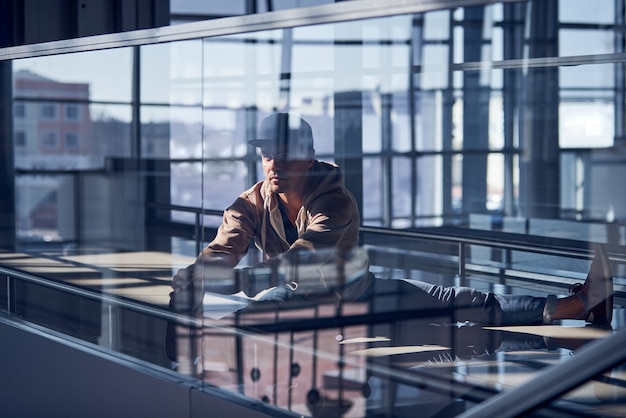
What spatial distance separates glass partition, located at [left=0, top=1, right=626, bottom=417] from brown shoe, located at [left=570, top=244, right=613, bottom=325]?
0.25 feet

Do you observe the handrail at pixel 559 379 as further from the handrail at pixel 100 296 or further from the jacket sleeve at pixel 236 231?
the handrail at pixel 100 296

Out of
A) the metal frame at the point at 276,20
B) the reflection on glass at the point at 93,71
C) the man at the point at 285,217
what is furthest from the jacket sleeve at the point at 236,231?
the reflection on glass at the point at 93,71

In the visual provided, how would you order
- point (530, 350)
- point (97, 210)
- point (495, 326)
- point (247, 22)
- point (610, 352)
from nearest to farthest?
1. point (610, 352)
2. point (247, 22)
3. point (530, 350)
4. point (495, 326)
5. point (97, 210)

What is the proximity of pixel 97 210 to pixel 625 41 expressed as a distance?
5688mm

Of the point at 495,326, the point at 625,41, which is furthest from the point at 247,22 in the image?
the point at 625,41

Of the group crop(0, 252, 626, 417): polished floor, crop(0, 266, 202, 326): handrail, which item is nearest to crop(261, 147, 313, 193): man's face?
crop(0, 252, 626, 417): polished floor

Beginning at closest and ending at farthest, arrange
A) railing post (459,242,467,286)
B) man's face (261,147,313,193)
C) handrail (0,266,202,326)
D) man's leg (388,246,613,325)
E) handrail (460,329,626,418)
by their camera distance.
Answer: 1. handrail (460,329,626,418)
2. man's face (261,147,313,193)
3. handrail (0,266,202,326)
4. man's leg (388,246,613,325)
5. railing post (459,242,467,286)

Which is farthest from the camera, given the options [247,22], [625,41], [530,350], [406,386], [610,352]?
[625,41]

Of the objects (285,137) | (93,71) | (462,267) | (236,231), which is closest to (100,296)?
(93,71)

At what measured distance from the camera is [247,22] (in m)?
3.16

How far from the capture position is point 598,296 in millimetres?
3996

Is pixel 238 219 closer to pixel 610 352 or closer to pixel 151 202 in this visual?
pixel 151 202

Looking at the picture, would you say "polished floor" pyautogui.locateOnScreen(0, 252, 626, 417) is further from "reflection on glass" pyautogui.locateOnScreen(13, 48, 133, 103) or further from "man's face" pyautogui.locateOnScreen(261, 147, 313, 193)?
"reflection on glass" pyautogui.locateOnScreen(13, 48, 133, 103)

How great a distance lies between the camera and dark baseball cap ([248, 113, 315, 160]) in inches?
122
